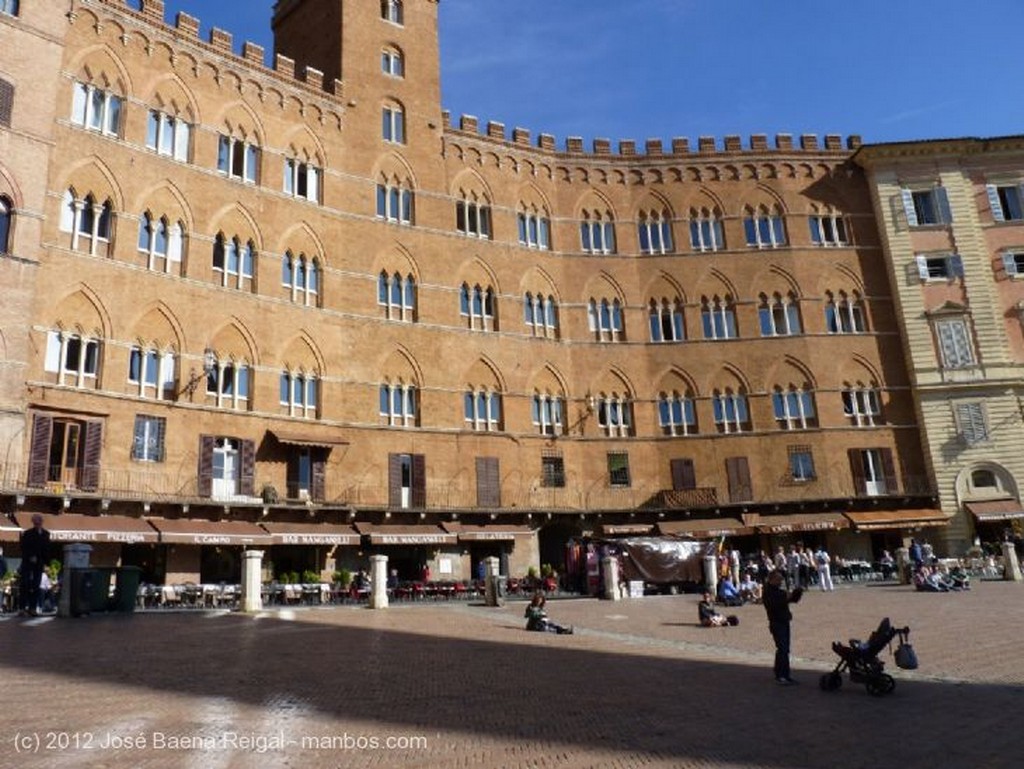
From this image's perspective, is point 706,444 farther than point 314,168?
Yes

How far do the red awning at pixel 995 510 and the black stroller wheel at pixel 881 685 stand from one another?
31.6 meters

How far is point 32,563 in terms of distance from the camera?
55.2 ft

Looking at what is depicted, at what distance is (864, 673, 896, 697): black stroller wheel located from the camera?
9.86 metres

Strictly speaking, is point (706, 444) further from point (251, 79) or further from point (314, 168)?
point (251, 79)

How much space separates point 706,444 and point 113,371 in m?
25.7

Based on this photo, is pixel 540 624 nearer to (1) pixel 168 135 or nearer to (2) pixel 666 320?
(1) pixel 168 135

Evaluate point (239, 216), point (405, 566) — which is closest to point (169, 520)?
point (405, 566)

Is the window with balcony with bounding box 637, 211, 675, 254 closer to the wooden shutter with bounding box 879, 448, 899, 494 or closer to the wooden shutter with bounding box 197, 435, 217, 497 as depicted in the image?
the wooden shutter with bounding box 879, 448, 899, 494

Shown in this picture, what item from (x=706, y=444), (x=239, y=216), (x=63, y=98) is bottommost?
(x=706, y=444)

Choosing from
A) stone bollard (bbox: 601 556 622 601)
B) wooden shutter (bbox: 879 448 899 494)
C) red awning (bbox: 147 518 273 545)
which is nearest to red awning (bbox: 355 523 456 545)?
red awning (bbox: 147 518 273 545)

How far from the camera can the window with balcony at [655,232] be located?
140ft

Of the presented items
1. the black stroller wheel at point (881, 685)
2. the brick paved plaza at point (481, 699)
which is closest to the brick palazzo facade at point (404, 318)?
the brick paved plaza at point (481, 699)

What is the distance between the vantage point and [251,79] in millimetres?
34719

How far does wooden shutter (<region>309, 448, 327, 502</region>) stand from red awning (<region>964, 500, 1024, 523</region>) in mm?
28323
